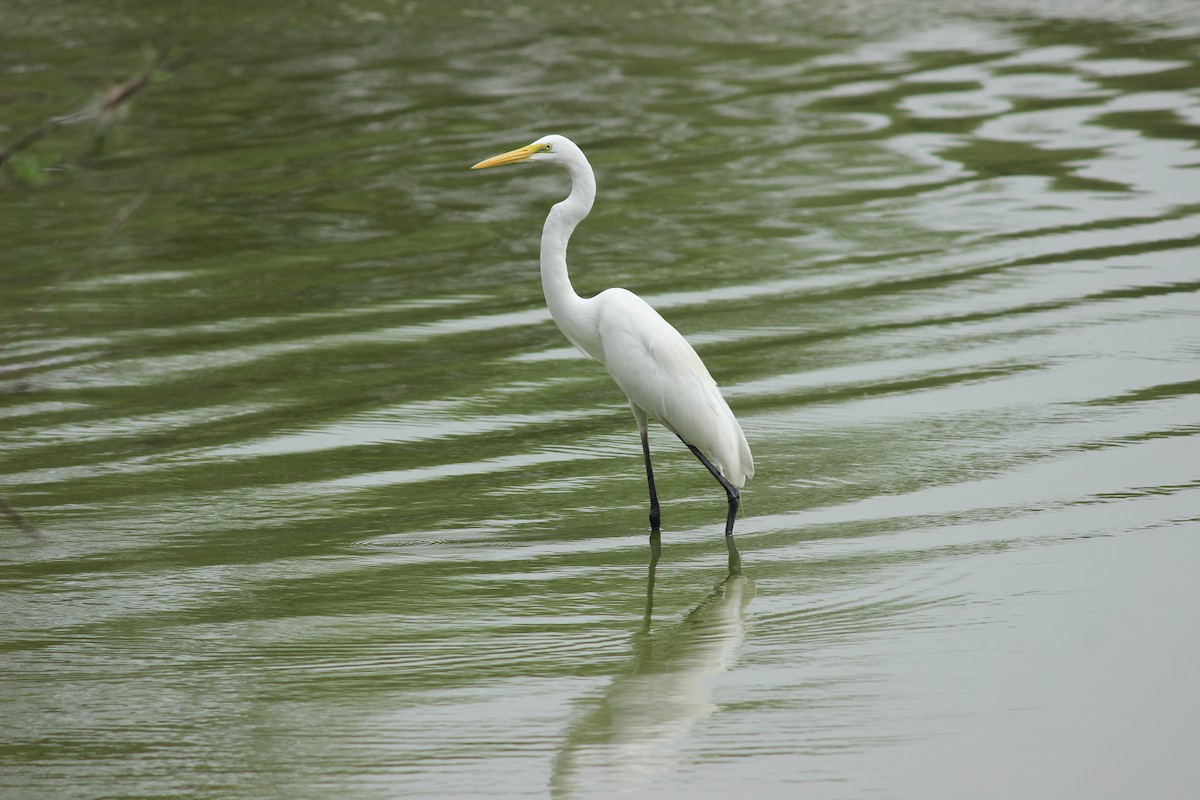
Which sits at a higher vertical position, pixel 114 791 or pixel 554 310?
pixel 554 310

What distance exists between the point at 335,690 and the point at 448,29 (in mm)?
A: 13170

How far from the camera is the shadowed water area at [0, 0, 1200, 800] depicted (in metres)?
3.69

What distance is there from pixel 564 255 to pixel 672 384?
26.6 inches

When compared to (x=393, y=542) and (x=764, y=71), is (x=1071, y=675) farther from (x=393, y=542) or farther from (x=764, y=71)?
(x=764, y=71)

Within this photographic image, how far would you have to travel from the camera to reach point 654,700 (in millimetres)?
3918

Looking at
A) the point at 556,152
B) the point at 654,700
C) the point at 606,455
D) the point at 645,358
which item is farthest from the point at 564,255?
the point at 654,700

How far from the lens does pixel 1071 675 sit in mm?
3934

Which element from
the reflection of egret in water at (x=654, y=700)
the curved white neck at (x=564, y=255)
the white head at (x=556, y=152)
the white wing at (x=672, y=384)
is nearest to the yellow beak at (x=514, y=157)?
the white head at (x=556, y=152)

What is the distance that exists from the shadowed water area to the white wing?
0.32 m

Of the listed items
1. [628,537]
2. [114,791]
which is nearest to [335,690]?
[114,791]

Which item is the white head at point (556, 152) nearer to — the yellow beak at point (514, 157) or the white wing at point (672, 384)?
the yellow beak at point (514, 157)

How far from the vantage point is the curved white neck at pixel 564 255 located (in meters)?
5.39

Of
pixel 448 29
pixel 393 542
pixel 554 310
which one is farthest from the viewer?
pixel 448 29

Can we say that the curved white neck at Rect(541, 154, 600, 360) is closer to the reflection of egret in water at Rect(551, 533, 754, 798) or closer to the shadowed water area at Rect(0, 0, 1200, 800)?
the shadowed water area at Rect(0, 0, 1200, 800)
